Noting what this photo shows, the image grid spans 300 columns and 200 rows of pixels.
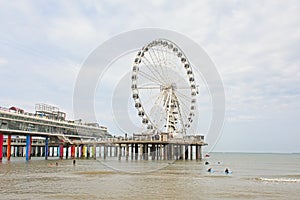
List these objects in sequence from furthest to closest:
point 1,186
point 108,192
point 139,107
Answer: point 139,107
point 1,186
point 108,192

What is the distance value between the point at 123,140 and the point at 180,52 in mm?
18403

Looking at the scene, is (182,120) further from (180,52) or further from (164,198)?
(164,198)

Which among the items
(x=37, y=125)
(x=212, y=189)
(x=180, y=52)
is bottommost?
(x=212, y=189)

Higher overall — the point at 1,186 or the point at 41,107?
the point at 41,107

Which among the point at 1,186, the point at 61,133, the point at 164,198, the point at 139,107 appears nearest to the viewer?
the point at 164,198

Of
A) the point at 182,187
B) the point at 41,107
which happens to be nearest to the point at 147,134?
the point at 41,107

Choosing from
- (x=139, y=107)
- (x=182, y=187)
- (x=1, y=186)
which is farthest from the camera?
(x=139, y=107)

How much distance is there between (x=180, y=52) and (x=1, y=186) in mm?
43306

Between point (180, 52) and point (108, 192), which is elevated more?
point (180, 52)

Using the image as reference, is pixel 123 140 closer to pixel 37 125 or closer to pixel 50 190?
pixel 37 125

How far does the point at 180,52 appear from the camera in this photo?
63.9 metres

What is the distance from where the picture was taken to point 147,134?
63812 millimetres

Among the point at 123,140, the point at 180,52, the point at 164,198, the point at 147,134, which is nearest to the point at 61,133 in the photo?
the point at 123,140

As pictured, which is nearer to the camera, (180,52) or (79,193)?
(79,193)
